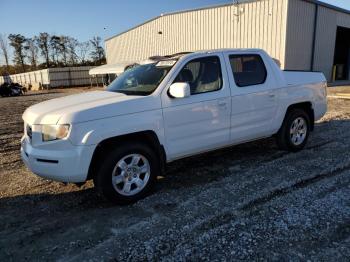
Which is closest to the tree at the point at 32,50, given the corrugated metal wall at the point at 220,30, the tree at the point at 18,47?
the tree at the point at 18,47

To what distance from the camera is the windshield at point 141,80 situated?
468 cm

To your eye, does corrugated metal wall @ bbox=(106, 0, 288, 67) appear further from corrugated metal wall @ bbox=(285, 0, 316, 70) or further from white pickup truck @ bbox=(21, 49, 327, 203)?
white pickup truck @ bbox=(21, 49, 327, 203)

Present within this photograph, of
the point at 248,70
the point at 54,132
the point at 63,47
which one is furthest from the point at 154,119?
the point at 63,47

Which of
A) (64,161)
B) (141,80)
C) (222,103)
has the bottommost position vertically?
(64,161)

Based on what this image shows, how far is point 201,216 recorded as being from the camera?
12.8 feet

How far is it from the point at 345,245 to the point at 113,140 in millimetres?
2765

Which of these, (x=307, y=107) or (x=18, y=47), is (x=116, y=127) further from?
(x=18, y=47)

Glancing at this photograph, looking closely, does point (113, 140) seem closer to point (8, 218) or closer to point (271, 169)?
point (8, 218)

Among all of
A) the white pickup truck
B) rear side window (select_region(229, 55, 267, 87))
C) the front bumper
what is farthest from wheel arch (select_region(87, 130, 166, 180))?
rear side window (select_region(229, 55, 267, 87))

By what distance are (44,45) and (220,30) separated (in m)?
54.6

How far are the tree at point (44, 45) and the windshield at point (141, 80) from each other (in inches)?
2692

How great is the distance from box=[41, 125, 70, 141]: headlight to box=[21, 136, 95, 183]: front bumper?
0.10 meters

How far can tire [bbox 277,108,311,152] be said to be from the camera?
20.3ft

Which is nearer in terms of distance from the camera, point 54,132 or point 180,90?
point 54,132
